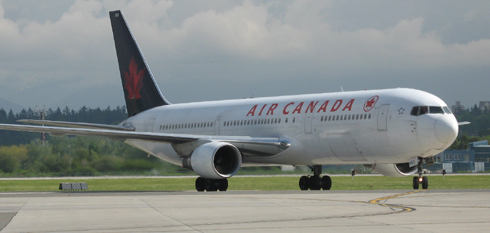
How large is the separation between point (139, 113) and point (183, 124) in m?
4.39

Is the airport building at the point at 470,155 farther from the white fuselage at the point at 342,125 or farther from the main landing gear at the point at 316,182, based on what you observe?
the white fuselage at the point at 342,125

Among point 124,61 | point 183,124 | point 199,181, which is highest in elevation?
point 124,61

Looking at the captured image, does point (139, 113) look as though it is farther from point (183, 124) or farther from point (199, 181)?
point (199, 181)

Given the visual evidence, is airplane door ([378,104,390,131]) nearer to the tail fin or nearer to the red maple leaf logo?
the tail fin

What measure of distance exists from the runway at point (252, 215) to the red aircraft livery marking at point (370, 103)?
692cm

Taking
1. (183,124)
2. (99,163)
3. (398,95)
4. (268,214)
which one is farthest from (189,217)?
(99,163)

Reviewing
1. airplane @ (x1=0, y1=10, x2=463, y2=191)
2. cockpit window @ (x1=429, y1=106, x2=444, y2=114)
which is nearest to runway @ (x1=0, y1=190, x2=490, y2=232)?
airplane @ (x1=0, y1=10, x2=463, y2=191)

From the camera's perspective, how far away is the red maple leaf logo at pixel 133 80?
35.2 metres

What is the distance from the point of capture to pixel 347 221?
11.6m

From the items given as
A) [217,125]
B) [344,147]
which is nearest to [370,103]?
[344,147]

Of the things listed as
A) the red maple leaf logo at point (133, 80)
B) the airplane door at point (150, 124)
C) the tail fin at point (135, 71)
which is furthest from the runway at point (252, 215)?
the red maple leaf logo at point (133, 80)

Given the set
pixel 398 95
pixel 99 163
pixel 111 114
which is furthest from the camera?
pixel 111 114

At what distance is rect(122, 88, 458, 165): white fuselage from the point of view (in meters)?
22.6

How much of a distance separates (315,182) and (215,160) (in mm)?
4326
